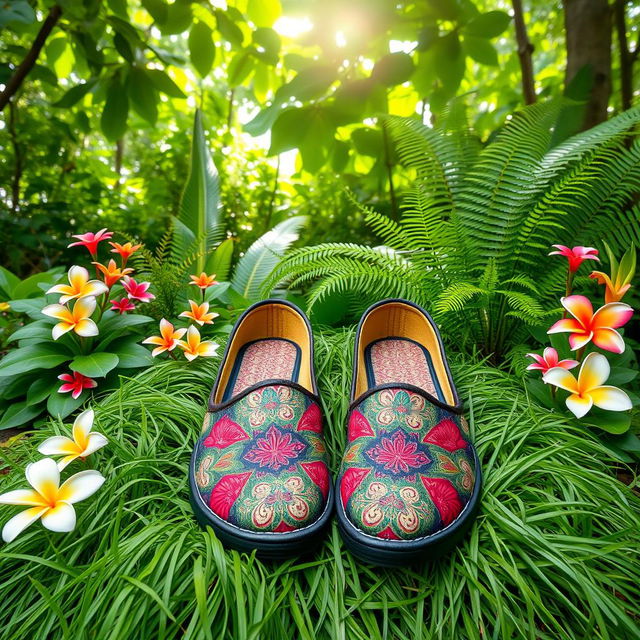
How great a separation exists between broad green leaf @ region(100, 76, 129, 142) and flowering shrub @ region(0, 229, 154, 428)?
1113 mm

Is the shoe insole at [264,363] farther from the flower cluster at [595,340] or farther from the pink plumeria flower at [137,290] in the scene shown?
the flower cluster at [595,340]

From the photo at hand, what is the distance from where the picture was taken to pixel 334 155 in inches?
82.4

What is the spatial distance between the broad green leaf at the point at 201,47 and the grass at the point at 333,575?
181cm

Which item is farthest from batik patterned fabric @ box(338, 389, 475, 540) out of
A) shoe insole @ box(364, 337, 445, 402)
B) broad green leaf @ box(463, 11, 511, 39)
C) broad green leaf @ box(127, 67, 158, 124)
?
broad green leaf @ box(127, 67, 158, 124)

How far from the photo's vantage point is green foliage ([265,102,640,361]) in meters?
1.21

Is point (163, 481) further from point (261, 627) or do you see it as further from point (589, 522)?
point (589, 522)

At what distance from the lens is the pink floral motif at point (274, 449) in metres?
0.75

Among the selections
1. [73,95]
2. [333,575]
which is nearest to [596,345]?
[333,575]

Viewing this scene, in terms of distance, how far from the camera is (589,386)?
830 millimetres

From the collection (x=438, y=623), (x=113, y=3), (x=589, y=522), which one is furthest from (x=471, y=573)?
(x=113, y=3)

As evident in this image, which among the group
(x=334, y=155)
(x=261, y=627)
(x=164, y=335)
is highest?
(x=334, y=155)

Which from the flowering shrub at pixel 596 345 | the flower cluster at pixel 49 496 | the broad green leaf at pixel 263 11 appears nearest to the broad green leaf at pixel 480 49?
the broad green leaf at pixel 263 11

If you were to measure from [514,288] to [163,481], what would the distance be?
1194 millimetres

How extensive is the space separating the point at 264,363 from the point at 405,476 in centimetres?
60
